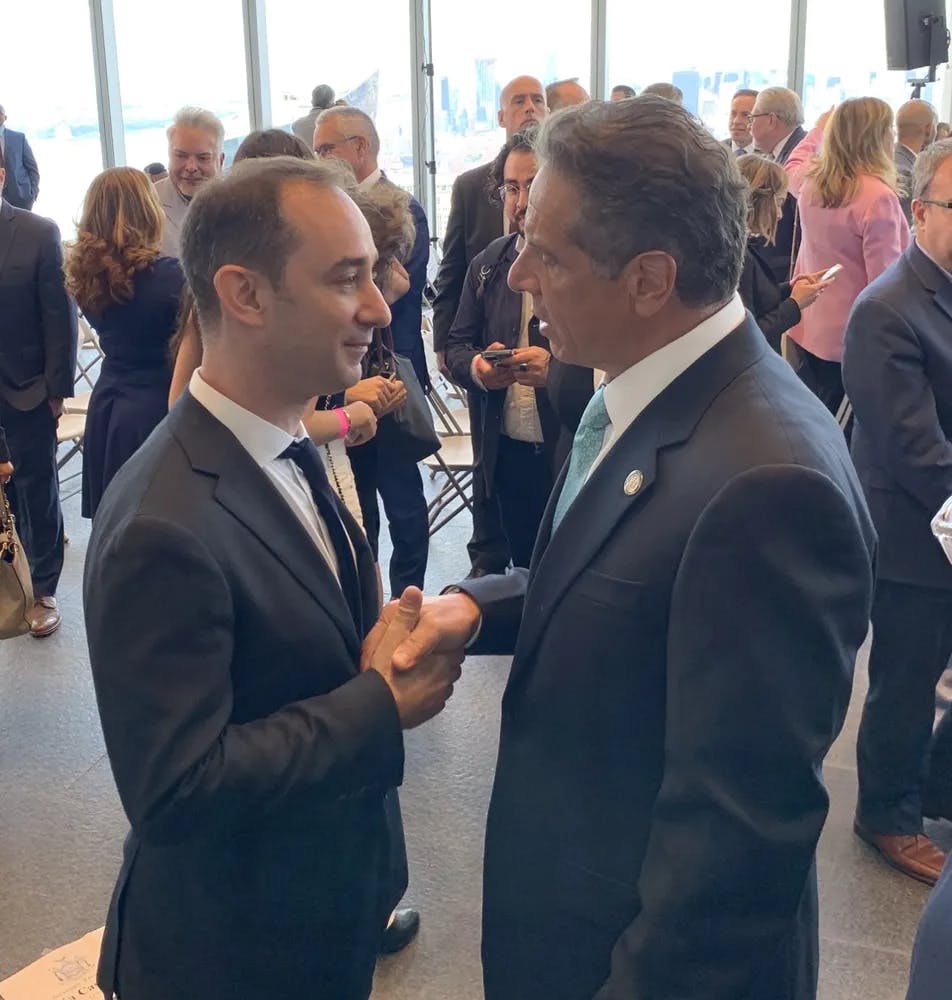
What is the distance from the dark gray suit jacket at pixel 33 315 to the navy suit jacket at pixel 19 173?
130 inches

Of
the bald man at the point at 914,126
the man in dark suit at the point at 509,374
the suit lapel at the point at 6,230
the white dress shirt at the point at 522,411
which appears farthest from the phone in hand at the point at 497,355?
the bald man at the point at 914,126

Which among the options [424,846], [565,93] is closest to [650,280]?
[424,846]

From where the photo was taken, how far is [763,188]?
3943mm

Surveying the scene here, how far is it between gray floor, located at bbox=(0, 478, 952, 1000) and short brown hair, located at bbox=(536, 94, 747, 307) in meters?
1.71

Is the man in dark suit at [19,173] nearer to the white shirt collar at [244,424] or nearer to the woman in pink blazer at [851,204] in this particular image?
the woman in pink blazer at [851,204]

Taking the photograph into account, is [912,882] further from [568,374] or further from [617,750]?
[617,750]

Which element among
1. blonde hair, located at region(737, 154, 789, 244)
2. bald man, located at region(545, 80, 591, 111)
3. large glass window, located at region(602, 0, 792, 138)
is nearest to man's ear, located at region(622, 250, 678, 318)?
blonde hair, located at region(737, 154, 789, 244)

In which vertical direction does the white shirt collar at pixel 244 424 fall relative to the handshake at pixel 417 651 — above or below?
above

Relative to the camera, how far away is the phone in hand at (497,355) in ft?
10.7

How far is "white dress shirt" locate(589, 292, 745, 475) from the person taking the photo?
1.20 m

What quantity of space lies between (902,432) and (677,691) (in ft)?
5.01

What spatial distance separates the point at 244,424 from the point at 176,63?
9.47 metres

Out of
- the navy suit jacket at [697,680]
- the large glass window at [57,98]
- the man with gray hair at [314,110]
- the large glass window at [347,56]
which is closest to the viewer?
the navy suit jacket at [697,680]

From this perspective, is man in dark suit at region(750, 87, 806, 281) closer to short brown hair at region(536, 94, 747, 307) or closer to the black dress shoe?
the black dress shoe
